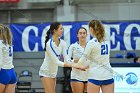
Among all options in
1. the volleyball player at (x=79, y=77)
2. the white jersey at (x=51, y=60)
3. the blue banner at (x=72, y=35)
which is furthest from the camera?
the blue banner at (x=72, y=35)

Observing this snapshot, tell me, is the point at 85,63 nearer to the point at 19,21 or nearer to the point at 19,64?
the point at 19,64

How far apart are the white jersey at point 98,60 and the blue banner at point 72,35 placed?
608 cm

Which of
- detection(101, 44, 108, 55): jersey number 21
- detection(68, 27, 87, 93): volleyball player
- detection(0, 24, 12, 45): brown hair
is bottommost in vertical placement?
detection(68, 27, 87, 93): volleyball player

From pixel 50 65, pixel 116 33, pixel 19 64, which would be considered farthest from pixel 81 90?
pixel 19 64

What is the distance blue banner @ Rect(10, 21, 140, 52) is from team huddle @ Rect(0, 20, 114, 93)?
4.54m

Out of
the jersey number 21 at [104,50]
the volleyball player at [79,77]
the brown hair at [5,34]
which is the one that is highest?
the brown hair at [5,34]

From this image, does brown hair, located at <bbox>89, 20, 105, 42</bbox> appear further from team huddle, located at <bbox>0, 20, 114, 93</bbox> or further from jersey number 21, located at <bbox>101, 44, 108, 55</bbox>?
jersey number 21, located at <bbox>101, 44, 108, 55</bbox>

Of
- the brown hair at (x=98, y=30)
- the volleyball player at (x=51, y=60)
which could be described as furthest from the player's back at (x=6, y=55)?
the brown hair at (x=98, y=30)

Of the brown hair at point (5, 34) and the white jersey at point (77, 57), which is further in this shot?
the white jersey at point (77, 57)

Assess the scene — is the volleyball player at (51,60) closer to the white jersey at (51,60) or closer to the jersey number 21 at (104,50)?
the white jersey at (51,60)

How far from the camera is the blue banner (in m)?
11.0

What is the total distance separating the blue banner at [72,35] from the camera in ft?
36.0

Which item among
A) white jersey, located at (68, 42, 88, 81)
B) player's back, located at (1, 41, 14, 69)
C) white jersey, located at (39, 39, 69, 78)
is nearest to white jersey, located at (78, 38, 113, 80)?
white jersey, located at (39, 39, 69, 78)

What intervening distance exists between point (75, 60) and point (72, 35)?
15.2 feet
